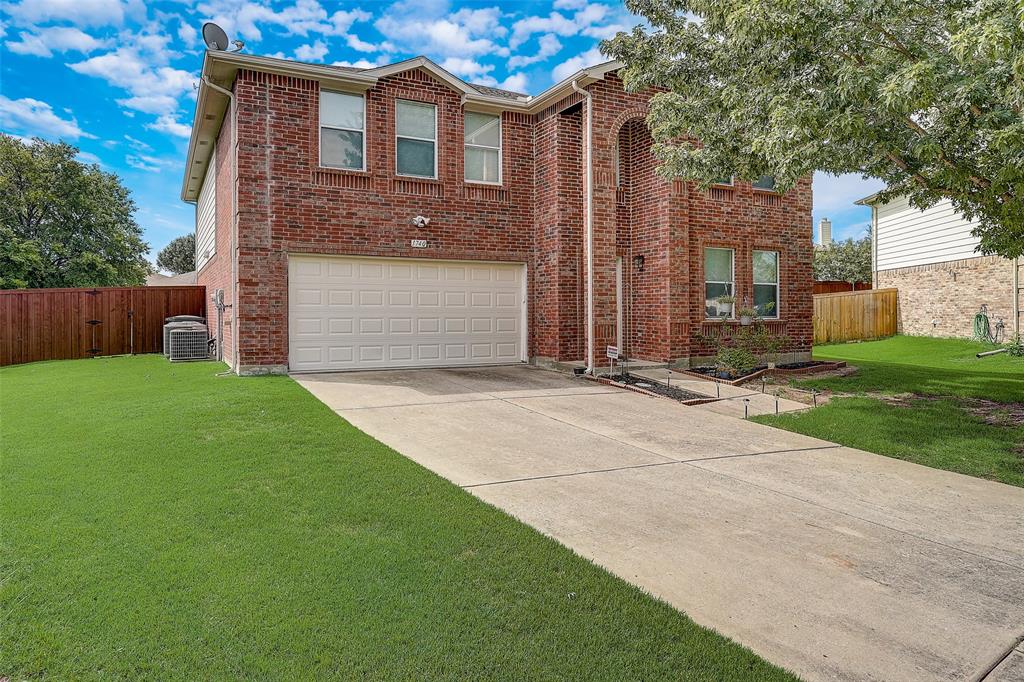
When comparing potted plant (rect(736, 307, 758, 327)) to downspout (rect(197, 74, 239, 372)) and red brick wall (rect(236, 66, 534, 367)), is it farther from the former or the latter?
downspout (rect(197, 74, 239, 372))

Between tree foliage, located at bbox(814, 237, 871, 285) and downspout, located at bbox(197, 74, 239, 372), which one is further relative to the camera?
tree foliage, located at bbox(814, 237, 871, 285)

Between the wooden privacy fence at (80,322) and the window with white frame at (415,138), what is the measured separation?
342 inches

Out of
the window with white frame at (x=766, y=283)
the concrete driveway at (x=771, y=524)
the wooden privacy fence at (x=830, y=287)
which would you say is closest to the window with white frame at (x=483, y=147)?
the window with white frame at (x=766, y=283)

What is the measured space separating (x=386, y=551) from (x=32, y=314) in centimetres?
1639

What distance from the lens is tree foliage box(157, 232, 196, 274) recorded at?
48.0m

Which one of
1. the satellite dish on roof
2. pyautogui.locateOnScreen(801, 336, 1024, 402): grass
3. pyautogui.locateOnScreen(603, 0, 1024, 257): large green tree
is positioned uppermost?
the satellite dish on roof

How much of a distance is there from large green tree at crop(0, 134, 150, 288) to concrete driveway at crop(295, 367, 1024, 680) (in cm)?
2348

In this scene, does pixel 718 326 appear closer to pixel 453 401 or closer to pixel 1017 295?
pixel 453 401

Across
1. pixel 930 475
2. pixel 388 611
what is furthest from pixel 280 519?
pixel 930 475

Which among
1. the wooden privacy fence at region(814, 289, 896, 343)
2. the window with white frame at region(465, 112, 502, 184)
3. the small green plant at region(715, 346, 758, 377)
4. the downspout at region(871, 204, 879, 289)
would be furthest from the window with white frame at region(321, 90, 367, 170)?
the downspout at region(871, 204, 879, 289)

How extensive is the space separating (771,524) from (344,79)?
10392 millimetres

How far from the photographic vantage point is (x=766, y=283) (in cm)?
1355

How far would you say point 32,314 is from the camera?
15242 mm

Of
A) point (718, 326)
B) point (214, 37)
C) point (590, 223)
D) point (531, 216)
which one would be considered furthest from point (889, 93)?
point (214, 37)
